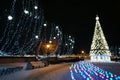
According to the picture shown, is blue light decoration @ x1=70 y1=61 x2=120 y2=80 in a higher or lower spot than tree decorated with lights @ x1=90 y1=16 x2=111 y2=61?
lower

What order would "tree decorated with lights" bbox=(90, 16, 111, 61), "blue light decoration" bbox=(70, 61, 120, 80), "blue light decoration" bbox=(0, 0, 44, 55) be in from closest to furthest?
1. "blue light decoration" bbox=(70, 61, 120, 80)
2. "blue light decoration" bbox=(0, 0, 44, 55)
3. "tree decorated with lights" bbox=(90, 16, 111, 61)

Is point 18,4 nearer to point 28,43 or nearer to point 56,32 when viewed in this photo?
point 28,43

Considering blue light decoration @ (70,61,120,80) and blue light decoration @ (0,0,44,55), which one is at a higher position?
A: blue light decoration @ (0,0,44,55)

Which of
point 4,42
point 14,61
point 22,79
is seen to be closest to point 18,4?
point 4,42

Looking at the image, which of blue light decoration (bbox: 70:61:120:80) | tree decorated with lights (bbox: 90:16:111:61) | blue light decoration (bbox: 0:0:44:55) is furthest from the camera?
tree decorated with lights (bbox: 90:16:111:61)

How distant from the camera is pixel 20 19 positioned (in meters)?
34.0

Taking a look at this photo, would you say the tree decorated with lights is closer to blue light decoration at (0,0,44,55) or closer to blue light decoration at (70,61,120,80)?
blue light decoration at (0,0,44,55)

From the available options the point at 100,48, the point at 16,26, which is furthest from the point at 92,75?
the point at 100,48

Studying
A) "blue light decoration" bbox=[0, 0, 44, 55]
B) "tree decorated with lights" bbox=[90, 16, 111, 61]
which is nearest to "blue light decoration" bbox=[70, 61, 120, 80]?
"blue light decoration" bbox=[0, 0, 44, 55]

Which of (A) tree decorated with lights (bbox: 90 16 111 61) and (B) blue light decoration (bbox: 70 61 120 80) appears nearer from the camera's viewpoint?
(B) blue light decoration (bbox: 70 61 120 80)

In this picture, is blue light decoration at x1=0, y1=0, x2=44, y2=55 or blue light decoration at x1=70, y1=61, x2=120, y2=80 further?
blue light decoration at x1=0, y1=0, x2=44, y2=55

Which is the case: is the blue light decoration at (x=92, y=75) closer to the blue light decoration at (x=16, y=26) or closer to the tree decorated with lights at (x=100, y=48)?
the blue light decoration at (x=16, y=26)

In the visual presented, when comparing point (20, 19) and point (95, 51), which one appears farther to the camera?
point (95, 51)

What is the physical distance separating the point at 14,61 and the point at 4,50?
4873mm
